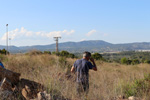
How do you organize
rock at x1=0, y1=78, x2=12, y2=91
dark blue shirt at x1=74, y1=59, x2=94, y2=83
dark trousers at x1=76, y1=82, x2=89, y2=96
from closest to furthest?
rock at x1=0, y1=78, x2=12, y2=91 → dark trousers at x1=76, y1=82, x2=89, y2=96 → dark blue shirt at x1=74, y1=59, x2=94, y2=83

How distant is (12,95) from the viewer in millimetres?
5383

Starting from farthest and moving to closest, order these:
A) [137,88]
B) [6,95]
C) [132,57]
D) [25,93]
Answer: [132,57] → [137,88] → [25,93] → [6,95]

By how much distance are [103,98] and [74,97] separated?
2.35 ft

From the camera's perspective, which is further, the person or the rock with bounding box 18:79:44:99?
the person

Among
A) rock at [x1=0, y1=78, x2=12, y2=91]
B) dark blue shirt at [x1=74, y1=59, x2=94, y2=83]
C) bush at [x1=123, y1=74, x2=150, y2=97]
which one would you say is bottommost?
bush at [x1=123, y1=74, x2=150, y2=97]

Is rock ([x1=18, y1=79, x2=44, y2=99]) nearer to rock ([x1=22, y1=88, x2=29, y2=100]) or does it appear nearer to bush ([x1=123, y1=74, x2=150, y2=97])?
rock ([x1=22, y1=88, x2=29, y2=100])

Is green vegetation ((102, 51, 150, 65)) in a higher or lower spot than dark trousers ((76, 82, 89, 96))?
higher

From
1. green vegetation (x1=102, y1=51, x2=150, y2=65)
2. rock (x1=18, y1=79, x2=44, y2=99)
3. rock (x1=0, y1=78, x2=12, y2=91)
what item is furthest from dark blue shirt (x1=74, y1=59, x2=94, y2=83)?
rock (x1=0, y1=78, x2=12, y2=91)

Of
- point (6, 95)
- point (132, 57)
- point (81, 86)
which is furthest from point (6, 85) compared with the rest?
point (132, 57)

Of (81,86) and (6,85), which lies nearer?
(6,85)

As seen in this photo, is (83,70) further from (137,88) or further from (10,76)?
(10,76)

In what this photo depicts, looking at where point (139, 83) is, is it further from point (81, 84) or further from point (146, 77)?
point (81, 84)

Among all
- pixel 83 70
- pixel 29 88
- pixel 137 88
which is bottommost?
pixel 137 88

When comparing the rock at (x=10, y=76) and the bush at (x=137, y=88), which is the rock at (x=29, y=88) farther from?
the bush at (x=137, y=88)
